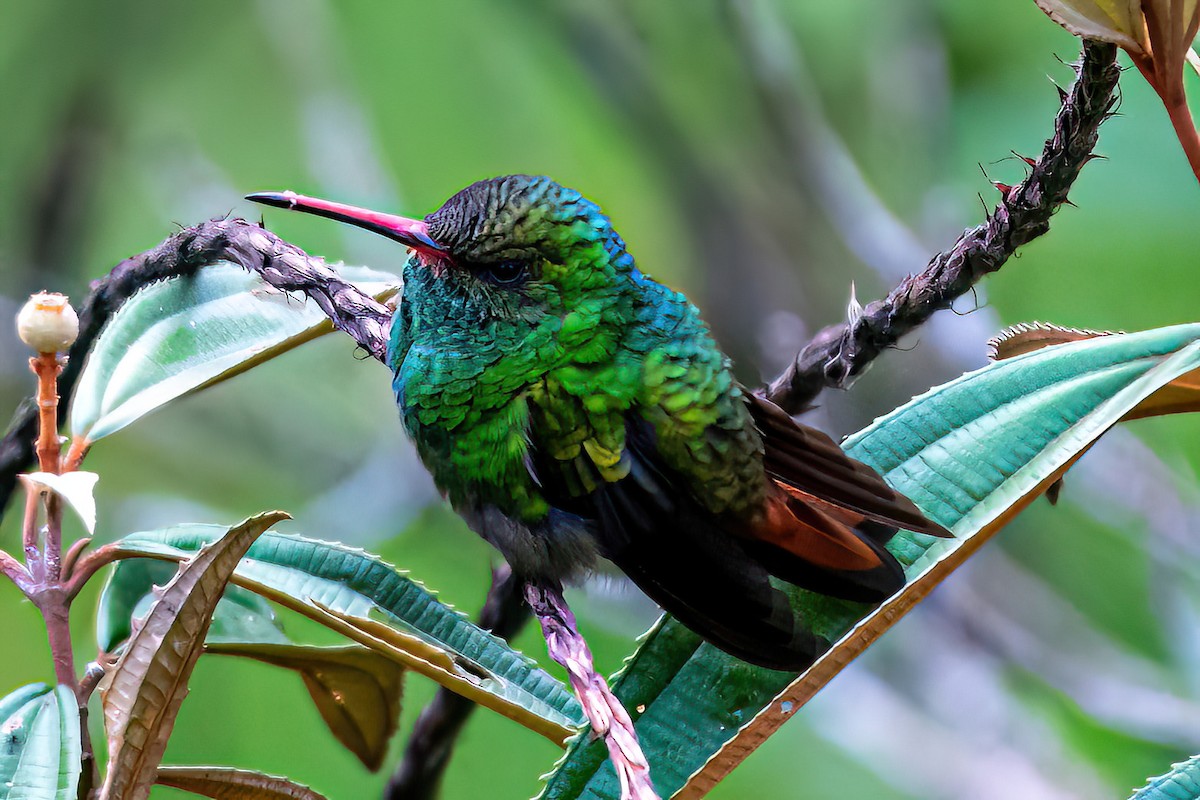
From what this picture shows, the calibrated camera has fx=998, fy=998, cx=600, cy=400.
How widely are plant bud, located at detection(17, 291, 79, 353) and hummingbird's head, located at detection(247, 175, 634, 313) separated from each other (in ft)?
0.42

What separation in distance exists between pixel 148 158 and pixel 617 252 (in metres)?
1.05

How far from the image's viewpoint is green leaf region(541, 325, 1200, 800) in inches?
19.8

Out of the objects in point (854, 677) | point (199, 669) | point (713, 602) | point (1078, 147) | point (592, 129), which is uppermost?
point (592, 129)

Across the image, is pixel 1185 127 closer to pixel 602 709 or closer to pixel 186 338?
pixel 602 709

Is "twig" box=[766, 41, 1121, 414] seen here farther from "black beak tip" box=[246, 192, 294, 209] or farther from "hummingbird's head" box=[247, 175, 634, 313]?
"black beak tip" box=[246, 192, 294, 209]

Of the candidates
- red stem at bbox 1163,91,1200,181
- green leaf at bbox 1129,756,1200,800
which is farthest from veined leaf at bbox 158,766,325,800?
red stem at bbox 1163,91,1200,181

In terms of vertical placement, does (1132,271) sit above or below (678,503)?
above

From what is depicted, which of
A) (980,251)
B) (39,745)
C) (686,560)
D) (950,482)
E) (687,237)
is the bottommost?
(39,745)

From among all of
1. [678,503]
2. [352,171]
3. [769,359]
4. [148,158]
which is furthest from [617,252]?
[148,158]

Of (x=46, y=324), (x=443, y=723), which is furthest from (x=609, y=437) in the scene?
(x=443, y=723)

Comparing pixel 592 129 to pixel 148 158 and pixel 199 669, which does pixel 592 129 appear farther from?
pixel 199 669

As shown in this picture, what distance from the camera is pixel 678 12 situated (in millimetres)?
1355

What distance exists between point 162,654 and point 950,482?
0.41m

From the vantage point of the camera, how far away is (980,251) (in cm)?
54
